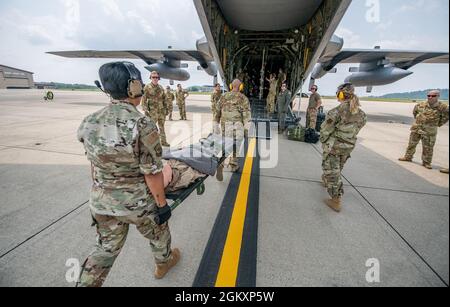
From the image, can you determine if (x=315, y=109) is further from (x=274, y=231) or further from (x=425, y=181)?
(x=274, y=231)

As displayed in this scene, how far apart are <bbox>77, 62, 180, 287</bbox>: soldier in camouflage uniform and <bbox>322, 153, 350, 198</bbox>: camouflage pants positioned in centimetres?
247

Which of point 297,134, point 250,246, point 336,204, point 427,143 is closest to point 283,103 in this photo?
point 297,134

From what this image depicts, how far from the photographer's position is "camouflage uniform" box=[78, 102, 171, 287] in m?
1.26

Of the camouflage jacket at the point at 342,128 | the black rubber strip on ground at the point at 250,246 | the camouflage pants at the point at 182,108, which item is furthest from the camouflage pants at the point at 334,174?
the camouflage pants at the point at 182,108

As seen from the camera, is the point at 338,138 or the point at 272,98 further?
the point at 272,98

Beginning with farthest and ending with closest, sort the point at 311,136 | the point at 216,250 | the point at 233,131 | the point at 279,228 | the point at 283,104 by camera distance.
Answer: the point at 283,104 < the point at 311,136 < the point at 233,131 < the point at 279,228 < the point at 216,250

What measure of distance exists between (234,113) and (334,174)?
7.00 ft

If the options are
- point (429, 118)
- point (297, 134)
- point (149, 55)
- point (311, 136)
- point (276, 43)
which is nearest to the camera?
point (429, 118)

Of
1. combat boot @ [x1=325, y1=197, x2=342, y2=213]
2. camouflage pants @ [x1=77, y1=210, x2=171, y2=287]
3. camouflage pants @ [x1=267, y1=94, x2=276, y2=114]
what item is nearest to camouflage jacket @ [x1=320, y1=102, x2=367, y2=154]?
combat boot @ [x1=325, y1=197, x2=342, y2=213]

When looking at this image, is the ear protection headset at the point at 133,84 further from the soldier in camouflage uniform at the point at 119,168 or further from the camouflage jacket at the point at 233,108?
the camouflage jacket at the point at 233,108

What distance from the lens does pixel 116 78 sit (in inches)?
51.3

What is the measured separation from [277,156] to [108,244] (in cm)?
450

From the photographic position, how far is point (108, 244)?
4.70 feet

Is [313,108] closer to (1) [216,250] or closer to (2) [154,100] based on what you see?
(2) [154,100]
